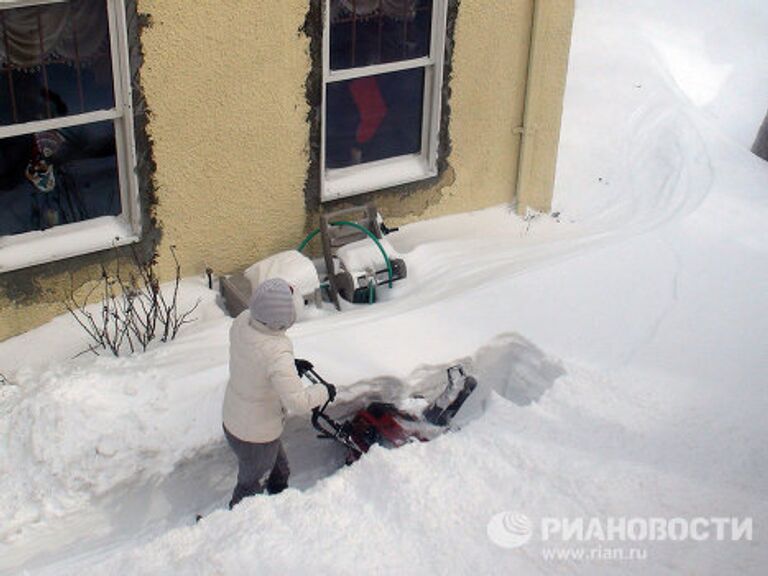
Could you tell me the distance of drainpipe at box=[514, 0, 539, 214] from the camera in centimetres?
849

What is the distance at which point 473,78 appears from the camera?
8422 millimetres

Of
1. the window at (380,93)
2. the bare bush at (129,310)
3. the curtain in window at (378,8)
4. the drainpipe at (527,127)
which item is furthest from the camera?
the drainpipe at (527,127)

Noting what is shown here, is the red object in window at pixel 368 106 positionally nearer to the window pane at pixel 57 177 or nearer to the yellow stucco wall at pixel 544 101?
the yellow stucco wall at pixel 544 101

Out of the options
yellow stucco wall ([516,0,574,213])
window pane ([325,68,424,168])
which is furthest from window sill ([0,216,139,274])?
yellow stucco wall ([516,0,574,213])

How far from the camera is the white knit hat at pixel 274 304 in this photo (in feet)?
18.1

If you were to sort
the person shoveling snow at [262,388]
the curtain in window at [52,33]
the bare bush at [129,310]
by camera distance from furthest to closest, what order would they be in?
the bare bush at [129,310]
the curtain in window at [52,33]
the person shoveling snow at [262,388]

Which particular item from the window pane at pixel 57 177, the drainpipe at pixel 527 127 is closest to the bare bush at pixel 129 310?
the window pane at pixel 57 177

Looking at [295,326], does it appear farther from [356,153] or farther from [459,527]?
[459,527]

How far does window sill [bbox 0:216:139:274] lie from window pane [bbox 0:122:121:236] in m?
0.07

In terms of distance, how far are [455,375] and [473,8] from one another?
9.62 feet

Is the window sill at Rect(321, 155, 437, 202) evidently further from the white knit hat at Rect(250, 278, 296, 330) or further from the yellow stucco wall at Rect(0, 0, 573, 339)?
the white knit hat at Rect(250, 278, 296, 330)

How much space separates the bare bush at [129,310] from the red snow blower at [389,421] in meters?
1.17

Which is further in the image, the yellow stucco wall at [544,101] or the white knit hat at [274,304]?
the yellow stucco wall at [544,101]

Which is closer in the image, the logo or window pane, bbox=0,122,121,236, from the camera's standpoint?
the logo
